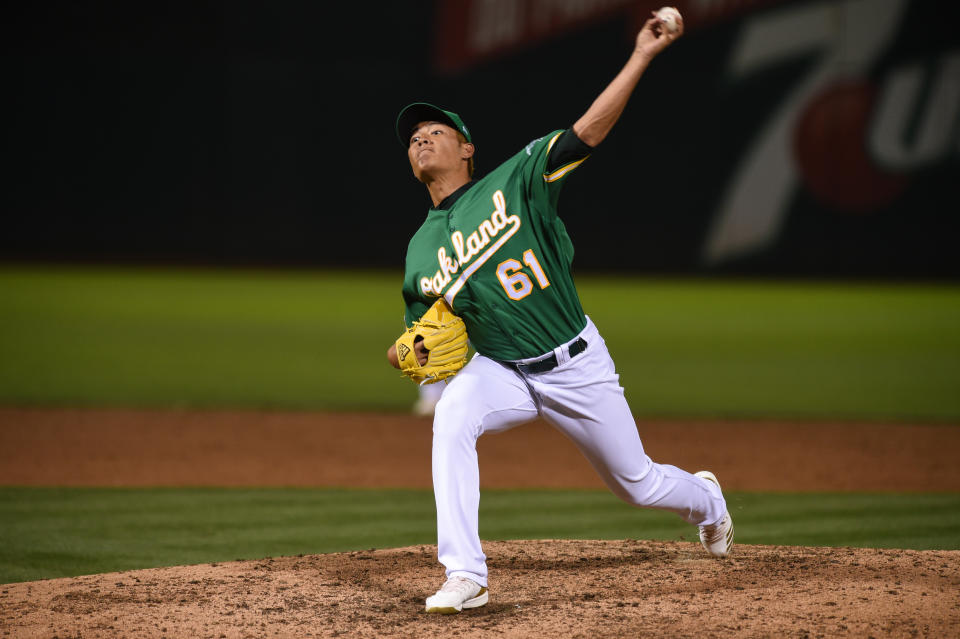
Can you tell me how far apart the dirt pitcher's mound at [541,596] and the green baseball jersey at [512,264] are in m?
0.92

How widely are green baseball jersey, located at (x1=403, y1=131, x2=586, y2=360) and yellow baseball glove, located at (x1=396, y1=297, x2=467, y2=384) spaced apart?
0.05 meters

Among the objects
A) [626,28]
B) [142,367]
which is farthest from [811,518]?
[626,28]

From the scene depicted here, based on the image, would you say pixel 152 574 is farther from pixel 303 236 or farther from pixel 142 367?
pixel 303 236

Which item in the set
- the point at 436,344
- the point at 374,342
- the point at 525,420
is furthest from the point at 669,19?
the point at 374,342

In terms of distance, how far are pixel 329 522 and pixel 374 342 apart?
7259 millimetres

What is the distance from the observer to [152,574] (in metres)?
4.37

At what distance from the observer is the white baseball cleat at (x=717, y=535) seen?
4430 mm

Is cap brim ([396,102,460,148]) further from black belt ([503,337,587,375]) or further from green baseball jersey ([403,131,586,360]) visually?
black belt ([503,337,587,375])

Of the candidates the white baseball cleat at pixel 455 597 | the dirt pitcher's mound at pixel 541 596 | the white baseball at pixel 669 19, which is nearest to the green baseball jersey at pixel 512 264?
the white baseball at pixel 669 19

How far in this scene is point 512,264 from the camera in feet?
12.8

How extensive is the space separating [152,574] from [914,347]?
10284 millimetres

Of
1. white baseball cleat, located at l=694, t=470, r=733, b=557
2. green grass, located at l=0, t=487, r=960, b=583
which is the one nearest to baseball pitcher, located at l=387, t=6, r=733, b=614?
white baseball cleat, located at l=694, t=470, r=733, b=557

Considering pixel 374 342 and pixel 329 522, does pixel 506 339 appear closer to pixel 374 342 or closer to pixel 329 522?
pixel 329 522

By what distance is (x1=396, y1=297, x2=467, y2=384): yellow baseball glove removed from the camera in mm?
3963
